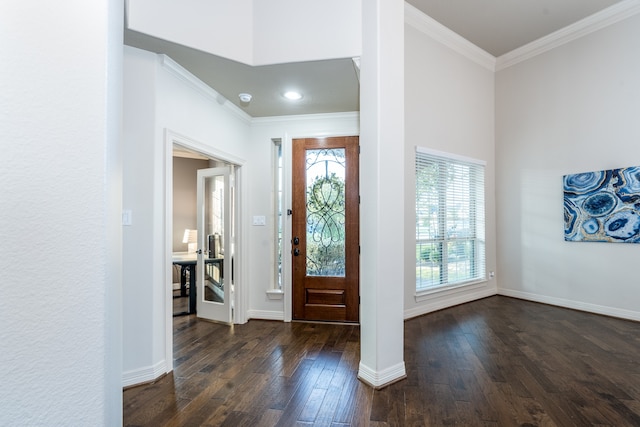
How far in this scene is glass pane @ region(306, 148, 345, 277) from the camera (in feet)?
12.7

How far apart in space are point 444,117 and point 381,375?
11.3 feet

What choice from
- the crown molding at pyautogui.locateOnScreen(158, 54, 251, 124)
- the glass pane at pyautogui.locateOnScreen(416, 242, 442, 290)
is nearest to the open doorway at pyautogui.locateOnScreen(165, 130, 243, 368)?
the crown molding at pyautogui.locateOnScreen(158, 54, 251, 124)

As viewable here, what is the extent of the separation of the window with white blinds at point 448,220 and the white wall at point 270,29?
75.6 inches

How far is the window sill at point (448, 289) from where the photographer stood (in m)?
4.01

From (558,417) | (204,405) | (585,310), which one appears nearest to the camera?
(558,417)

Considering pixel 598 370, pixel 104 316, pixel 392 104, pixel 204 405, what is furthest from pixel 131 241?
pixel 598 370

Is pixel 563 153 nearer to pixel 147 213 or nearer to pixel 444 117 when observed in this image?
pixel 444 117

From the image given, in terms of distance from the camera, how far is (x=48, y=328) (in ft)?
2.11

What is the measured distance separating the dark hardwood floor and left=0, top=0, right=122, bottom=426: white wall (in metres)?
1.54

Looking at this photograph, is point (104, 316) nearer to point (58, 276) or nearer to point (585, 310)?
point (58, 276)

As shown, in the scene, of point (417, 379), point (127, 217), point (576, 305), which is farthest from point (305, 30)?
point (576, 305)

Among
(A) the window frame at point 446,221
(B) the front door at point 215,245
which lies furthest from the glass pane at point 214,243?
(A) the window frame at point 446,221

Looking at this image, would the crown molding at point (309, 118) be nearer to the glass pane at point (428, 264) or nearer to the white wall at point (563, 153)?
the glass pane at point (428, 264)

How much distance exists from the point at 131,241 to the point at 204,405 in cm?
129
